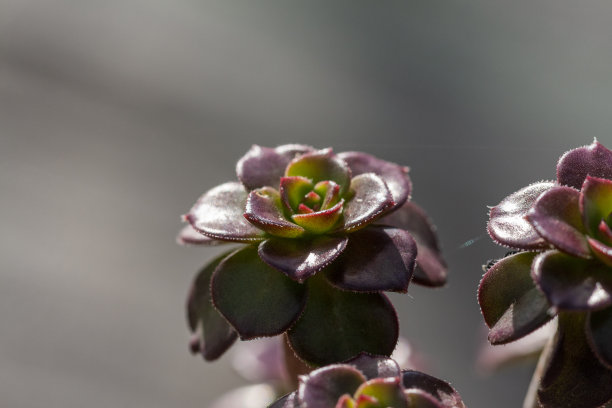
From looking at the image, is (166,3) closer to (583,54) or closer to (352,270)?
(583,54)

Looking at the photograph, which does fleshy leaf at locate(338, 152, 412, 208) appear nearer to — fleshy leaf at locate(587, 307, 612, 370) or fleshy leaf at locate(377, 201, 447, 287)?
fleshy leaf at locate(377, 201, 447, 287)

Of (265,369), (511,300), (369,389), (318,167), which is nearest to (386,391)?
(369,389)

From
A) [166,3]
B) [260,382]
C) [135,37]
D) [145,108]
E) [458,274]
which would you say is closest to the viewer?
[260,382]

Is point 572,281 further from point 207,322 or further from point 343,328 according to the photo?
point 207,322

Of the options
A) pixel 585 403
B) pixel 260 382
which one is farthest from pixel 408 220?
pixel 260 382

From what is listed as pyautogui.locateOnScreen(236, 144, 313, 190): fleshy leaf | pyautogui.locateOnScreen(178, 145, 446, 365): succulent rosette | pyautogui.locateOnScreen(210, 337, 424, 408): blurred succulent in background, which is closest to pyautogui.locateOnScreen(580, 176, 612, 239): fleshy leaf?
pyautogui.locateOnScreen(178, 145, 446, 365): succulent rosette

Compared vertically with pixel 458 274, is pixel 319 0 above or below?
above

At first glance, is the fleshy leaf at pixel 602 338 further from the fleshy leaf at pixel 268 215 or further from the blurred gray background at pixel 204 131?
the blurred gray background at pixel 204 131
